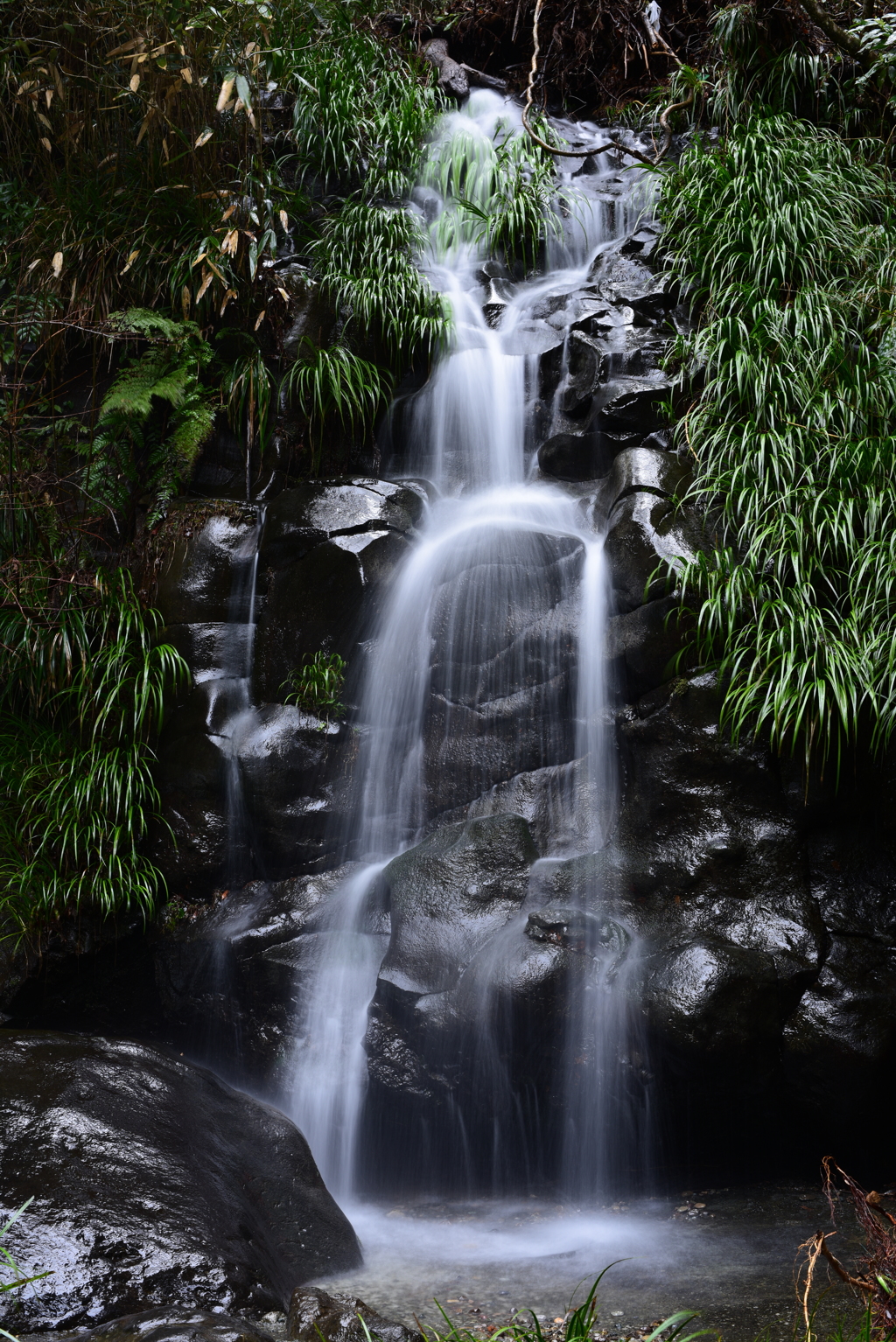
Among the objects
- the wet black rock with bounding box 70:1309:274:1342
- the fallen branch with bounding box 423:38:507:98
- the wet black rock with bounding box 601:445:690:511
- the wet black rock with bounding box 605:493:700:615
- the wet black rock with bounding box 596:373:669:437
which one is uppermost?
the fallen branch with bounding box 423:38:507:98

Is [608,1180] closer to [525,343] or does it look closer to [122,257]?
[525,343]

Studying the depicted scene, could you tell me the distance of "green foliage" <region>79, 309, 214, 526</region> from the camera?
18.8 ft

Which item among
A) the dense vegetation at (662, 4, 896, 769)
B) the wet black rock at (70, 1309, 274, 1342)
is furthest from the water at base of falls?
the wet black rock at (70, 1309, 274, 1342)

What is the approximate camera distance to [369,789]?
16.8 feet

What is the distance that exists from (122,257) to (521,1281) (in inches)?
258

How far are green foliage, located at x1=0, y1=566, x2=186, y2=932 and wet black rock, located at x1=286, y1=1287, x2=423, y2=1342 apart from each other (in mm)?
2758

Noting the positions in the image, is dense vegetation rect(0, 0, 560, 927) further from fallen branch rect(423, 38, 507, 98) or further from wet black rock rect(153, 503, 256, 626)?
fallen branch rect(423, 38, 507, 98)

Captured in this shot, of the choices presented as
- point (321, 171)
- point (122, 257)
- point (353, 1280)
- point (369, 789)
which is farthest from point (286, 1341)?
point (321, 171)

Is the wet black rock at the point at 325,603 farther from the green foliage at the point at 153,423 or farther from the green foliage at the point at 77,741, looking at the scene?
the green foliage at the point at 153,423

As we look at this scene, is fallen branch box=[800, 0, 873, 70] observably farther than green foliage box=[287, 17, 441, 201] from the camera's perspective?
No

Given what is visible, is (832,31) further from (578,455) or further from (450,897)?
(450,897)

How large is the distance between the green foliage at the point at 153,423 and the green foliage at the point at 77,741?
829 mm

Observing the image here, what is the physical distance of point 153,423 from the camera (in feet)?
20.2

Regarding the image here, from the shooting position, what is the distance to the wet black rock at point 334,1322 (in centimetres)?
234
